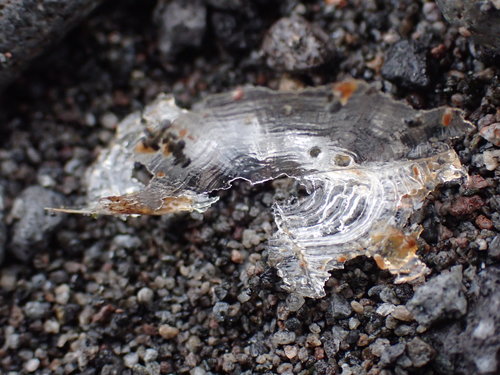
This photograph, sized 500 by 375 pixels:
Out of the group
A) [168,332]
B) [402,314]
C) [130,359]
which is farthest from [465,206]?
[130,359]

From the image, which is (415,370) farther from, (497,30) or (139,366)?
(497,30)

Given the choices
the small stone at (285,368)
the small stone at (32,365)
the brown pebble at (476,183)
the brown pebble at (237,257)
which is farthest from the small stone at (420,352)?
the small stone at (32,365)

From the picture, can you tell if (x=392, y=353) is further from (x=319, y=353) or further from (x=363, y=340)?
(x=319, y=353)

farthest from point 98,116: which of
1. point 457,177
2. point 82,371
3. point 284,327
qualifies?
point 457,177

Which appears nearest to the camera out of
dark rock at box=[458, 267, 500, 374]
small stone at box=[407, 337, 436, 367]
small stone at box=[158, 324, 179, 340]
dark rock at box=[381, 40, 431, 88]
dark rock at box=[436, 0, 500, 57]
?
dark rock at box=[458, 267, 500, 374]

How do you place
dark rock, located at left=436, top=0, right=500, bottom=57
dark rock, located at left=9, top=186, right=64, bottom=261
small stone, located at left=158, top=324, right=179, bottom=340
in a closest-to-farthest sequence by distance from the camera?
1. dark rock, located at left=436, top=0, right=500, bottom=57
2. small stone, located at left=158, top=324, right=179, bottom=340
3. dark rock, located at left=9, top=186, right=64, bottom=261

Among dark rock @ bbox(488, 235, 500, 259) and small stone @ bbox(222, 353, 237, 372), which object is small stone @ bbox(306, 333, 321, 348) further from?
dark rock @ bbox(488, 235, 500, 259)

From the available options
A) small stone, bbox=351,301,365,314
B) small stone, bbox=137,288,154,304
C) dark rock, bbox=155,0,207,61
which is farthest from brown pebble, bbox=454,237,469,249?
dark rock, bbox=155,0,207,61

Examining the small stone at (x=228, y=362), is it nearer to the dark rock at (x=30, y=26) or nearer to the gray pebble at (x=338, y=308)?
the gray pebble at (x=338, y=308)
